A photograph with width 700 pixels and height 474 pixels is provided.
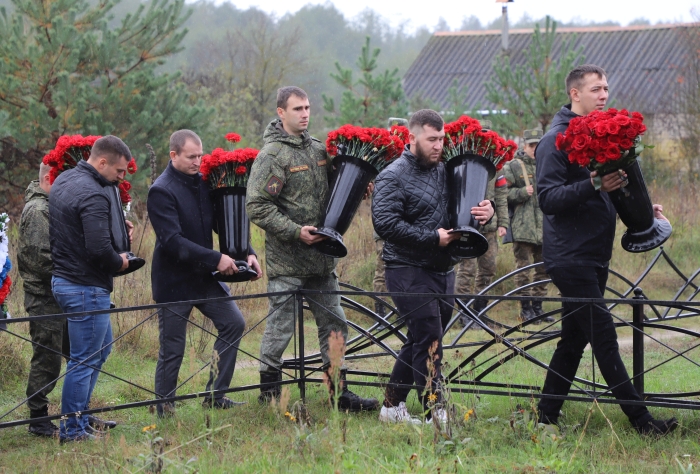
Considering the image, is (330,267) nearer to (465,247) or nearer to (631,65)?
(465,247)

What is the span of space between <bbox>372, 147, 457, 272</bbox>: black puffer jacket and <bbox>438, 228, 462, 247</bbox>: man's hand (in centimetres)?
5

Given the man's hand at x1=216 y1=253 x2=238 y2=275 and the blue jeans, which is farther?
the man's hand at x1=216 y1=253 x2=238 y2=275

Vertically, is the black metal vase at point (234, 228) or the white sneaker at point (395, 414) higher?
the black metal vase at point (234, 228)

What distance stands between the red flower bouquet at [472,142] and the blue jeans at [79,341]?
229 centimetres

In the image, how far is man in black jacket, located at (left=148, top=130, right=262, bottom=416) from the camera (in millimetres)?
5305

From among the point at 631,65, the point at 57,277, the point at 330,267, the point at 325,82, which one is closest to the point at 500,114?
the point at 330,267

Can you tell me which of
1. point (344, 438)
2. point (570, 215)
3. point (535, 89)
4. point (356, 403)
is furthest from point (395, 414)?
point (535, 89)

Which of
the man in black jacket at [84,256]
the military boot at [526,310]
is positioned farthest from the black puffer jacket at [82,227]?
the military boot at [526,310]

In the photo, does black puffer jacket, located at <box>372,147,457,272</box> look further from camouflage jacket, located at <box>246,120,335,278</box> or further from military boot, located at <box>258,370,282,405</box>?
military boot, located at <box>258,370,282,405</box>

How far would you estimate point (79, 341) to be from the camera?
4.92 metres

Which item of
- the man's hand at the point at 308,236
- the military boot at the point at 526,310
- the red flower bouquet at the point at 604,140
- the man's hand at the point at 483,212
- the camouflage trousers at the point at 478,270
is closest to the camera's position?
the red flower bouquet at the point at 604,140

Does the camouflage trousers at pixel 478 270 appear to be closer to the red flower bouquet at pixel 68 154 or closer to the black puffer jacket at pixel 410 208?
the black puffer jacket at pixel 410 208

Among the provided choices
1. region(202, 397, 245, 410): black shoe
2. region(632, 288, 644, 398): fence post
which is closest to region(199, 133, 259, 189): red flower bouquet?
region(202, 397, 245, 410): black shoe

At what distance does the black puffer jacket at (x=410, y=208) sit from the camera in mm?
4922
